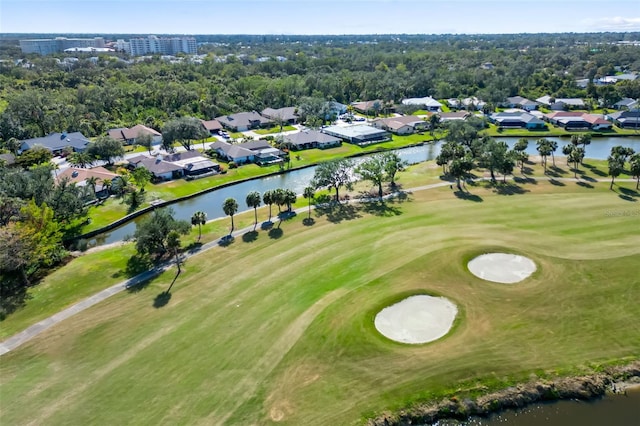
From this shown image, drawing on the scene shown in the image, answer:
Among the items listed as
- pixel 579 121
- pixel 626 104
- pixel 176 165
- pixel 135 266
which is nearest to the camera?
pixel 135 266

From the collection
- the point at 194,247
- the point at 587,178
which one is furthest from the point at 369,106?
the point at 194,247

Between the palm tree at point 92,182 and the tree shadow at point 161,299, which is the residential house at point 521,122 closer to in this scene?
the palm tree at point 92,182

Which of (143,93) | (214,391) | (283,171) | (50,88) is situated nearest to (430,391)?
(214,391)

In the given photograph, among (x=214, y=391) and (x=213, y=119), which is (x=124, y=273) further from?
(x=213, y=119)

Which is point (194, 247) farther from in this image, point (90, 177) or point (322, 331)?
point (90, 177)

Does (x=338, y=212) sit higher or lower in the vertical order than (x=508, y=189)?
lower

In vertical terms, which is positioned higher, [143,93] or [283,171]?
[143,93]
